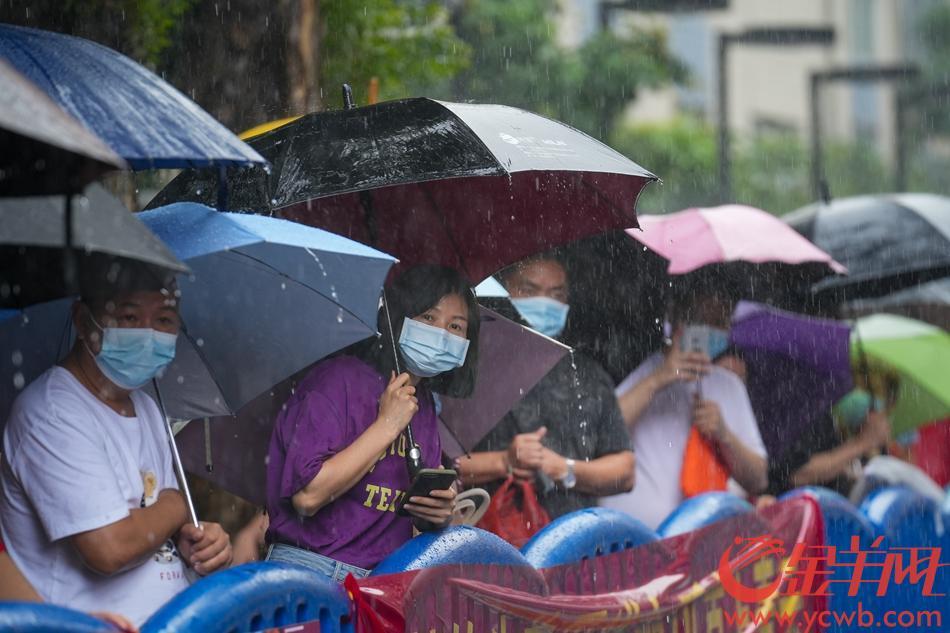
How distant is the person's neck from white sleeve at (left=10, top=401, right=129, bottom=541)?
0.57ft

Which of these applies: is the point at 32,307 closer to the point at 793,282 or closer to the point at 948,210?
the point at 793,282

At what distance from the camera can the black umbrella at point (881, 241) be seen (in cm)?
826

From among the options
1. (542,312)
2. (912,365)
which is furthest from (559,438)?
(912,365)

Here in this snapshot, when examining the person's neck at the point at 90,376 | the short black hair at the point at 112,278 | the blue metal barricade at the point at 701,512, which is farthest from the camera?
the blue metal barricade at the point at 701,512

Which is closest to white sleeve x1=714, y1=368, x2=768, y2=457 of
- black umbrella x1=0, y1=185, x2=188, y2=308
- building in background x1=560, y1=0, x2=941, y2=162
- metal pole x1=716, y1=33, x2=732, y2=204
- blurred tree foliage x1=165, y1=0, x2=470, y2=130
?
blurred tree foliage x1=165, y1=0, x2=470, y2=130

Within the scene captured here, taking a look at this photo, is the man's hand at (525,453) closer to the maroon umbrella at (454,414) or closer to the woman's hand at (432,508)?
the maroon umbrella at (454,414)

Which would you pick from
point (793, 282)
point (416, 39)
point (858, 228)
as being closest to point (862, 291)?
point (858, 228)

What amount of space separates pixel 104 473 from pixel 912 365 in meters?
5.99

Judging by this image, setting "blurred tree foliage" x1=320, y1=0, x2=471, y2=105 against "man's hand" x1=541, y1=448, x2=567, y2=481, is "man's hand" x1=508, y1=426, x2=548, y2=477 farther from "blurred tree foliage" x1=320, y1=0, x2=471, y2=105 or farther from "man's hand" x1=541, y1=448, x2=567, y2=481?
"blurred tree foliage" x1=320, y1=0, x2=471, y2=105

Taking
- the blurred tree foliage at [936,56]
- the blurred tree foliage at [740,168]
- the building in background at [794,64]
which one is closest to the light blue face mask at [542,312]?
the blurred tree foliage at [740,168]

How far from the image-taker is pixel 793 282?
7.86m

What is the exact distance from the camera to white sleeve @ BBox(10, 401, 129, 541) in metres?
3.77

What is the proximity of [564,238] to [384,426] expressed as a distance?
171 centimetres

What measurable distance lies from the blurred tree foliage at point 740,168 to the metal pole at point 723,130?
314 cm
